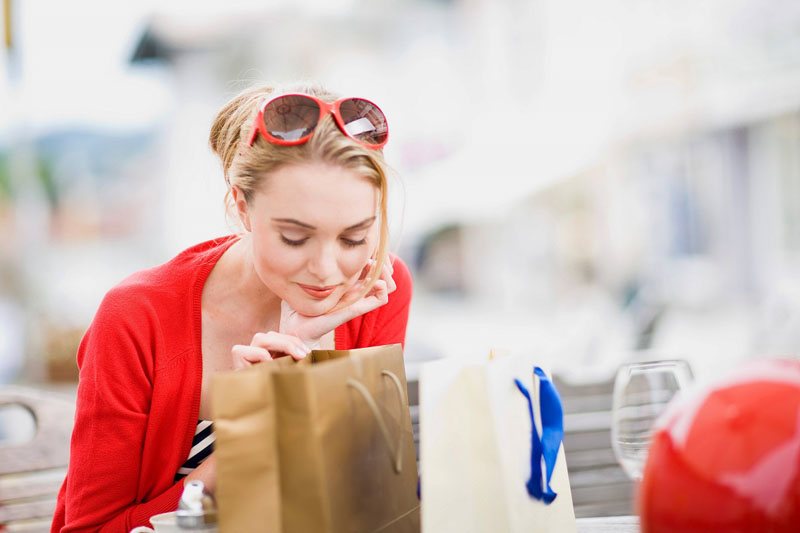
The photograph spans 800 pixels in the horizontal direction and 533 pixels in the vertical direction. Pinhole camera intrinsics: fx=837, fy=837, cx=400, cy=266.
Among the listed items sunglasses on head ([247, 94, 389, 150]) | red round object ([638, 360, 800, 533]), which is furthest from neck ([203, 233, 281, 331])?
red round object ([638, 360, 800, 533])

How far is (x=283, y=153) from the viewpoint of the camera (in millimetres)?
1382

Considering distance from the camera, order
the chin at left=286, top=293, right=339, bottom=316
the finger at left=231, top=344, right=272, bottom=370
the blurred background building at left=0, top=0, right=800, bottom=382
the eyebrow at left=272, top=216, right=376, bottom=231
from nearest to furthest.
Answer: the finger at left=231, top=344, right=272, bottom=370, the eyebrow at left=272, top=216, right=376, bottom=231, the chin at left=286, top=293, right=339, bottom=316, the blurred background building at left=0, top=0, right=800, bottom=382

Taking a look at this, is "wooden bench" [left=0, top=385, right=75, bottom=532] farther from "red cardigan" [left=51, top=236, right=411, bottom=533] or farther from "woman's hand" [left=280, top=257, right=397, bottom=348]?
"woman's hand" [left=280, top=257, right=397, bottom=348]

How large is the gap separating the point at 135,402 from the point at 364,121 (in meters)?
0.64

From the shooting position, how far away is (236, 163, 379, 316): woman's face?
1.35 m

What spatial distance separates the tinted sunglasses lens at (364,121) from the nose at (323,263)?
0.20m

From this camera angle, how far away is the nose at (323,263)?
1375 millimetres

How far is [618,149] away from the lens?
16188 millimetres

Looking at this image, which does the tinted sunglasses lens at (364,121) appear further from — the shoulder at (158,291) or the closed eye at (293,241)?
the shoulder at (158,291)

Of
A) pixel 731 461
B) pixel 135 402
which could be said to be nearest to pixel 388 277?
pixel 135 402

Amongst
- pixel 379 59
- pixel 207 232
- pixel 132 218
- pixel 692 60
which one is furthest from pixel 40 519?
pixel 379 59

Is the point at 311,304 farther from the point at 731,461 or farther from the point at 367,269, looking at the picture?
the point at 731,461

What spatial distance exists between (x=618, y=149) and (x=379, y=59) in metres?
11.5

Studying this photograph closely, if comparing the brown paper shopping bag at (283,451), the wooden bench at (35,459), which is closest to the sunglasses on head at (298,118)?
the brown paper shopping bag at (283,451)
